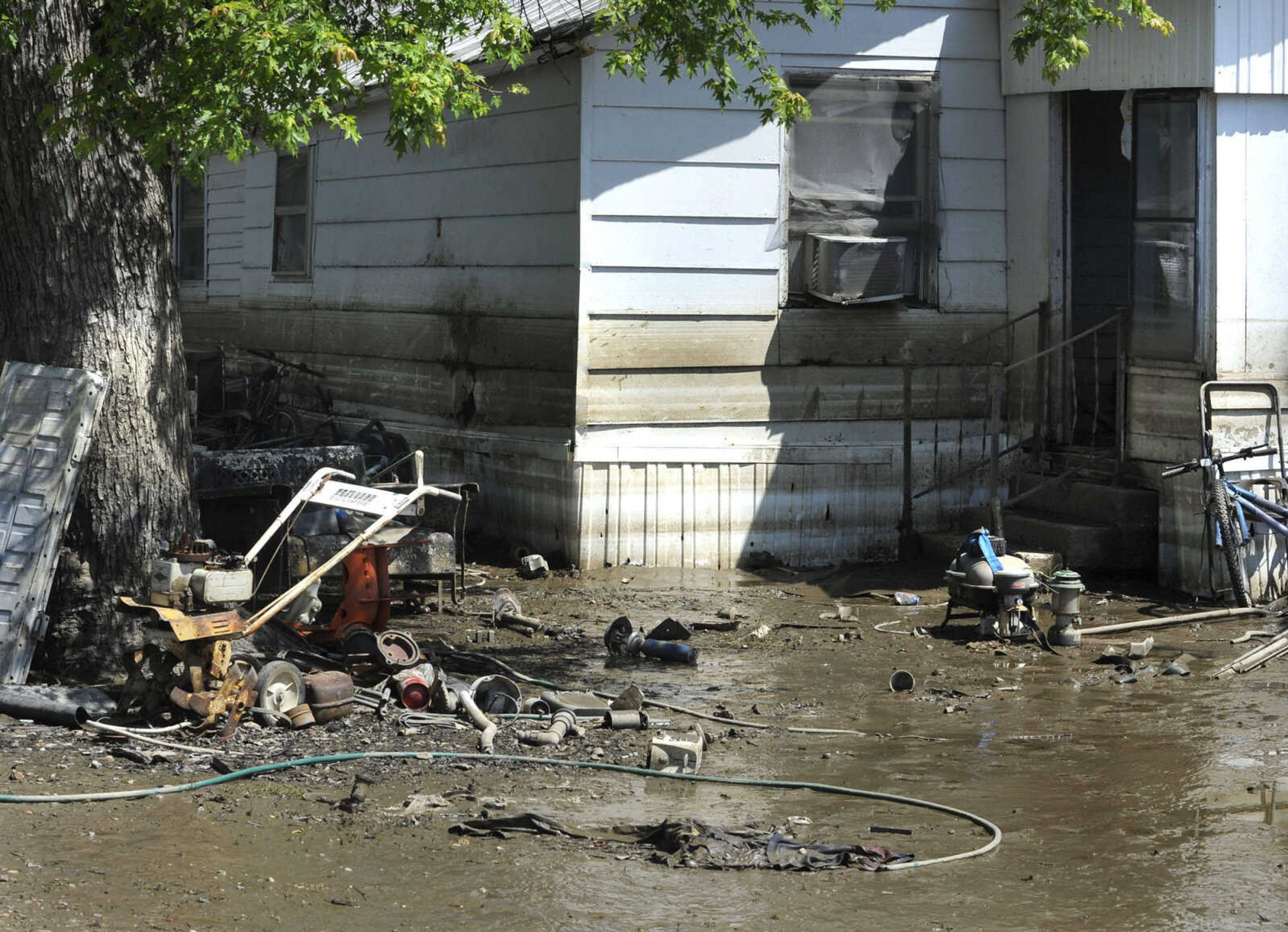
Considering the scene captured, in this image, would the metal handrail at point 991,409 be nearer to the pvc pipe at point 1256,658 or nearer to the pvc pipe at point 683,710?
the pvc pipe at point 1256,658

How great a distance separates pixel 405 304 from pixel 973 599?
6648mm

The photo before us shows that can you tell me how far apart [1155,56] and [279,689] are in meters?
7.73

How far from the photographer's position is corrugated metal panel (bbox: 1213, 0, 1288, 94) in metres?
10.6

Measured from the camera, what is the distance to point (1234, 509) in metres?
10.3

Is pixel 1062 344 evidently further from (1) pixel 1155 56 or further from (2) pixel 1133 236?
(1) pixel 1155 56

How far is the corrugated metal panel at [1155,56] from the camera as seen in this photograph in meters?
10.7

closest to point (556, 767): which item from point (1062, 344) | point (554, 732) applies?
point (554, 732)

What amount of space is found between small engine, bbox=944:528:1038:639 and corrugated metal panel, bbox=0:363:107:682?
17.1 ft

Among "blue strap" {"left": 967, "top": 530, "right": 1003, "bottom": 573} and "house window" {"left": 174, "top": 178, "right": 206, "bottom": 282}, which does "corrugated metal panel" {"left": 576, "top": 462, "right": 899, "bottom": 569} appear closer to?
"blue strap" {"left": 967, "top": 530, "right": 1003, "bottom": 573}

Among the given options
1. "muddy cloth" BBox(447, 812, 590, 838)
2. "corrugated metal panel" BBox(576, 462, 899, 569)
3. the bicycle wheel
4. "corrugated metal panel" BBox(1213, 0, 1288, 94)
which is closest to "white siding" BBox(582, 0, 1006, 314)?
"corrugated metal panel" BBox(576, 462, 899, 569)

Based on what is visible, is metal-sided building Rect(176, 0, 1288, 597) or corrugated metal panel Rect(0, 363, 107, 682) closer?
corrugated metal panel Rect(0, 363, 107, 682)

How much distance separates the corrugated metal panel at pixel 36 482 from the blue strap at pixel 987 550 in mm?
5236

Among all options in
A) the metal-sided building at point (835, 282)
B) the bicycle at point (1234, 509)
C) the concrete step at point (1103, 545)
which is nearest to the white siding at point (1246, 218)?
the metal-sided building at point (835, 282)

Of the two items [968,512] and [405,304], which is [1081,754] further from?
[405,304]
